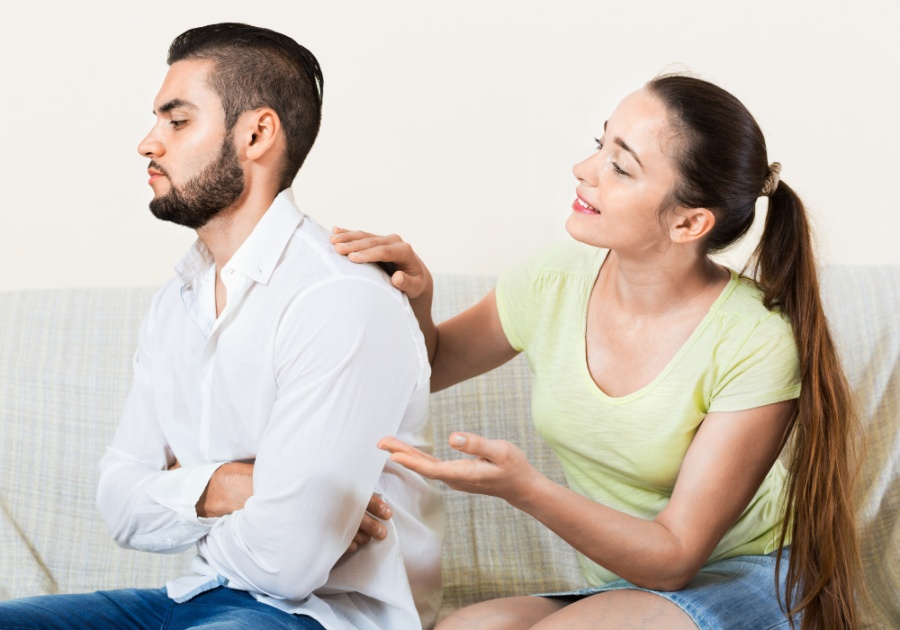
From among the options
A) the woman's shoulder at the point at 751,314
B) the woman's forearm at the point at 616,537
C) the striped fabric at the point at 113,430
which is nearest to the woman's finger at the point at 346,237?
the woman's forearm at the point at 616,537

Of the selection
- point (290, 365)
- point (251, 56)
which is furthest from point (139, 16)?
point (290, 365)

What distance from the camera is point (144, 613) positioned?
1193 millimetres

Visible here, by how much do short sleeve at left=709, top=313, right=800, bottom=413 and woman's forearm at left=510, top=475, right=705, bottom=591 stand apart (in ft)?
0.77

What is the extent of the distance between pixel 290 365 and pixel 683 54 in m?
1.79

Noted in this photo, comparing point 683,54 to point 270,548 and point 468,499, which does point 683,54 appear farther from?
point 270,548

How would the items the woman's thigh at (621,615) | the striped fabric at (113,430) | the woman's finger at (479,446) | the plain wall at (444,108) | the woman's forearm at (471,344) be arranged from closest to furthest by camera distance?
the woman's finger at (479,446), the woman's thigh at (621,615), the woman's forearm at (471,344), the striped fabric at (113,430), the plain wall at (444,108)

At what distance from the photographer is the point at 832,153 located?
7.97 ft

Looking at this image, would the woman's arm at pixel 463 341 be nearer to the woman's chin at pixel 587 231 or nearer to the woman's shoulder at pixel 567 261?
the woman's shoulder at pixel 567 261

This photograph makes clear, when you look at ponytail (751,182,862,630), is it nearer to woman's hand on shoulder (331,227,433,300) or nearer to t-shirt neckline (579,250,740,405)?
t-shirt neckline (579,250,740,405)

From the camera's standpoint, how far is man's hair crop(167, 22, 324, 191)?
48.5 inches

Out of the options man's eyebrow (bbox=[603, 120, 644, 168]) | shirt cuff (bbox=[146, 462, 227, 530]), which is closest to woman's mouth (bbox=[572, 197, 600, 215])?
man's eyebrow (bbox=[603, 120, 644, 168])

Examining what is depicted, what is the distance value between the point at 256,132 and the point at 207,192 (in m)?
0.12

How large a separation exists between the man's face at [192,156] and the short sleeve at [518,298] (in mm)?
553

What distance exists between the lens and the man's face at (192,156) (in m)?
1.20
